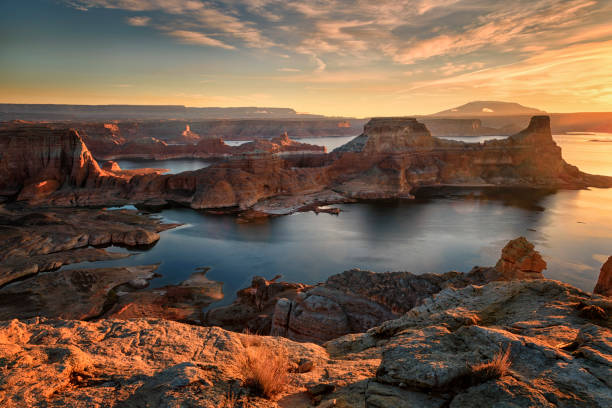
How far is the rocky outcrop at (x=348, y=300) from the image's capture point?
52.5ft

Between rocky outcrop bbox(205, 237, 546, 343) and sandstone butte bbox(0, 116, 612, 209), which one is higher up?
sandstone butte bbox(0, 116, 612, 209)

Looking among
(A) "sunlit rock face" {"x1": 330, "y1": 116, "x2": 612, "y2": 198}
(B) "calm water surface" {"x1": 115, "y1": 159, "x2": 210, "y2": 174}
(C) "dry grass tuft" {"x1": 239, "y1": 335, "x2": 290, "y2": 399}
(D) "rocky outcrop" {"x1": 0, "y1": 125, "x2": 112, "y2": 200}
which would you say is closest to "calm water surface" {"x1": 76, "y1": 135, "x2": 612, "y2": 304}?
(A) "sunlit rock face" {"x1": 330, "y1": 116, "x2": 612, "y2": 198}

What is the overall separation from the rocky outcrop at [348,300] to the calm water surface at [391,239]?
490cm

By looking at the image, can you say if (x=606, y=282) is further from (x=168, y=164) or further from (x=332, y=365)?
(x=168, y=164)

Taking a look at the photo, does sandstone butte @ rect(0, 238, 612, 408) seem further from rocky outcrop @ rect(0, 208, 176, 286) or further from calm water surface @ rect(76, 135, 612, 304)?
rocky outcrop @ rect(0, 208, 176, 286)

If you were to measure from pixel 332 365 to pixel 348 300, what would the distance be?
1180 centimetres

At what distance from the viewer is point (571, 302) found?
24.6 ft

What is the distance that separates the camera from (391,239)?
38438 mm

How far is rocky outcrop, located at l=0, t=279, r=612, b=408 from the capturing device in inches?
163

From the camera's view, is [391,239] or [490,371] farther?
[391,239]

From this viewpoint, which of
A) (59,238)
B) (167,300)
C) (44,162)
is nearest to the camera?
(167,300)

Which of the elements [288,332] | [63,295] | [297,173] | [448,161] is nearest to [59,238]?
[63,295]

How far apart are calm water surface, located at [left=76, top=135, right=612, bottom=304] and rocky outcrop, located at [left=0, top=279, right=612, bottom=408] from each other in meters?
18.0

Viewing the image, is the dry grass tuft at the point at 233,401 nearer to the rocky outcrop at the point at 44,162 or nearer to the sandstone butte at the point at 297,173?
the sandstone butte at the point at 297,173
